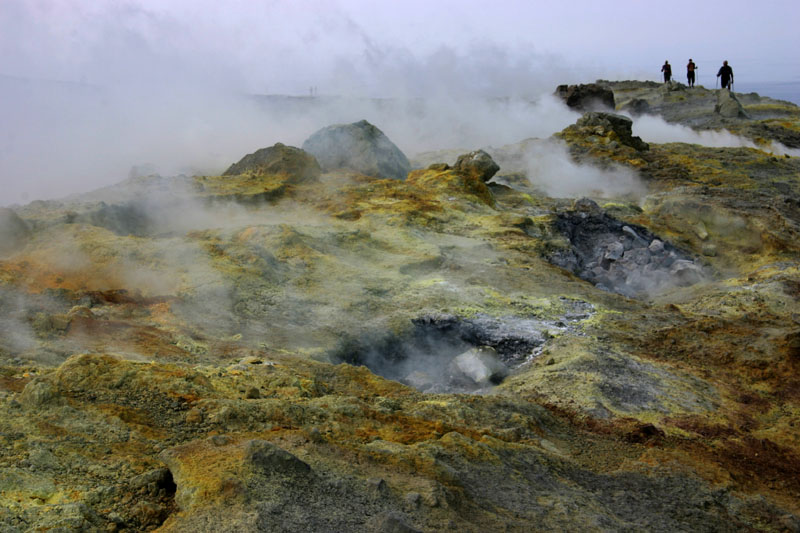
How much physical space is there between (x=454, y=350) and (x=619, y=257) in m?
4.93

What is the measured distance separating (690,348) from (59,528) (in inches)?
232

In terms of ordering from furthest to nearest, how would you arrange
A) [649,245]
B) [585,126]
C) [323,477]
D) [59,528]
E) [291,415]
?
[585,126] < [649,245] < [291,415] < [323,477] < [59,528]

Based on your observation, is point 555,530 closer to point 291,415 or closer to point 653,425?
point 291,415

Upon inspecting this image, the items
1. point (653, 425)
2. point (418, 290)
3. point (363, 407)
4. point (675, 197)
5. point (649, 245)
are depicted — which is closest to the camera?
point (363, 407)

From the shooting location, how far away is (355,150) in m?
14.4

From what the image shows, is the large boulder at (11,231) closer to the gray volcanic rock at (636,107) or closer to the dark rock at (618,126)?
the dark rock at (618,126)

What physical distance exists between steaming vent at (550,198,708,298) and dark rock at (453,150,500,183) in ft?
7.14

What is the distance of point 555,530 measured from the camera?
10.7 feet

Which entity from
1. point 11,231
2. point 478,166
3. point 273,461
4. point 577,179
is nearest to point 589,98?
point 577,179

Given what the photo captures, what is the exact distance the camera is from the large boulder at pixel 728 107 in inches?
934

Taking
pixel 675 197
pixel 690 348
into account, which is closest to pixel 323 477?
pixel 690 348

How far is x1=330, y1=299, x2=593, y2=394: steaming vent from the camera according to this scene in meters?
6.25

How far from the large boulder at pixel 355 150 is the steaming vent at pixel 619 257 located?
423cm

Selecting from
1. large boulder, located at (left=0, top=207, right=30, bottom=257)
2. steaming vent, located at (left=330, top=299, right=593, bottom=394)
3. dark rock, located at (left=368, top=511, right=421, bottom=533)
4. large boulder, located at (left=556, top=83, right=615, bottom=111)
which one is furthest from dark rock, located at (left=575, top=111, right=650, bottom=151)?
dark rock, located at (left=368, top=511, right=421, bottom=533)
